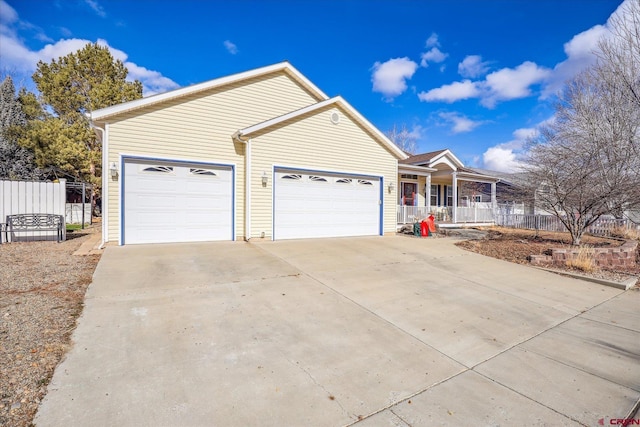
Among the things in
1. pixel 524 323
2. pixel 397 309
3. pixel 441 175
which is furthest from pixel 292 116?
pixel 441 175

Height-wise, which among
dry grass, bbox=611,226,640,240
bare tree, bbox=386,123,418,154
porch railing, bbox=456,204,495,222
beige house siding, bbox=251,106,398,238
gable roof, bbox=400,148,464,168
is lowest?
dry grass, bbox=611,226,640,240

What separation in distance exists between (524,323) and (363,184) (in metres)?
7.89

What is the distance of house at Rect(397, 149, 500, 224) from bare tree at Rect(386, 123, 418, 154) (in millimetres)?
14662

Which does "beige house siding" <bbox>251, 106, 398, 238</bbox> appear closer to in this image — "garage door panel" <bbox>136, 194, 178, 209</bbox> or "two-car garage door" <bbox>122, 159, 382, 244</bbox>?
"two-car garage door" <bbox>122, 159, 382, 244</bbox>

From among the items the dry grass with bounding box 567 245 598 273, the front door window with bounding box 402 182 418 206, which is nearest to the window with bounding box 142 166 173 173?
the dry grass with bounding box 567 245 598 273

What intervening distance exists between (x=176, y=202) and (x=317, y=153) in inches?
183

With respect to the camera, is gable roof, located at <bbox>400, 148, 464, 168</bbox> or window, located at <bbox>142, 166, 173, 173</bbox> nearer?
window, located at <bbox>142, 166, 173, 173</bbox>

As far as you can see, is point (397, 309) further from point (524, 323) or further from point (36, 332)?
point (36, 332)

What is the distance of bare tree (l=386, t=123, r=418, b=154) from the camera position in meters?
33.6

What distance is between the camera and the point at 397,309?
172 inches

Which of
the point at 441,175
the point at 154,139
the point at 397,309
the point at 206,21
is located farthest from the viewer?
the point at 441,175

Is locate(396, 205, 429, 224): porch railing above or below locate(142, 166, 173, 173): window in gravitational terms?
below

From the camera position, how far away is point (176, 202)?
8688 millimetres

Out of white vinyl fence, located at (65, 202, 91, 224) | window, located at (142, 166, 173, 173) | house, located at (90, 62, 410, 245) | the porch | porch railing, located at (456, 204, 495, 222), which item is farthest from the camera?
white vinyl fence, located at (65, 202, 91, 224)
